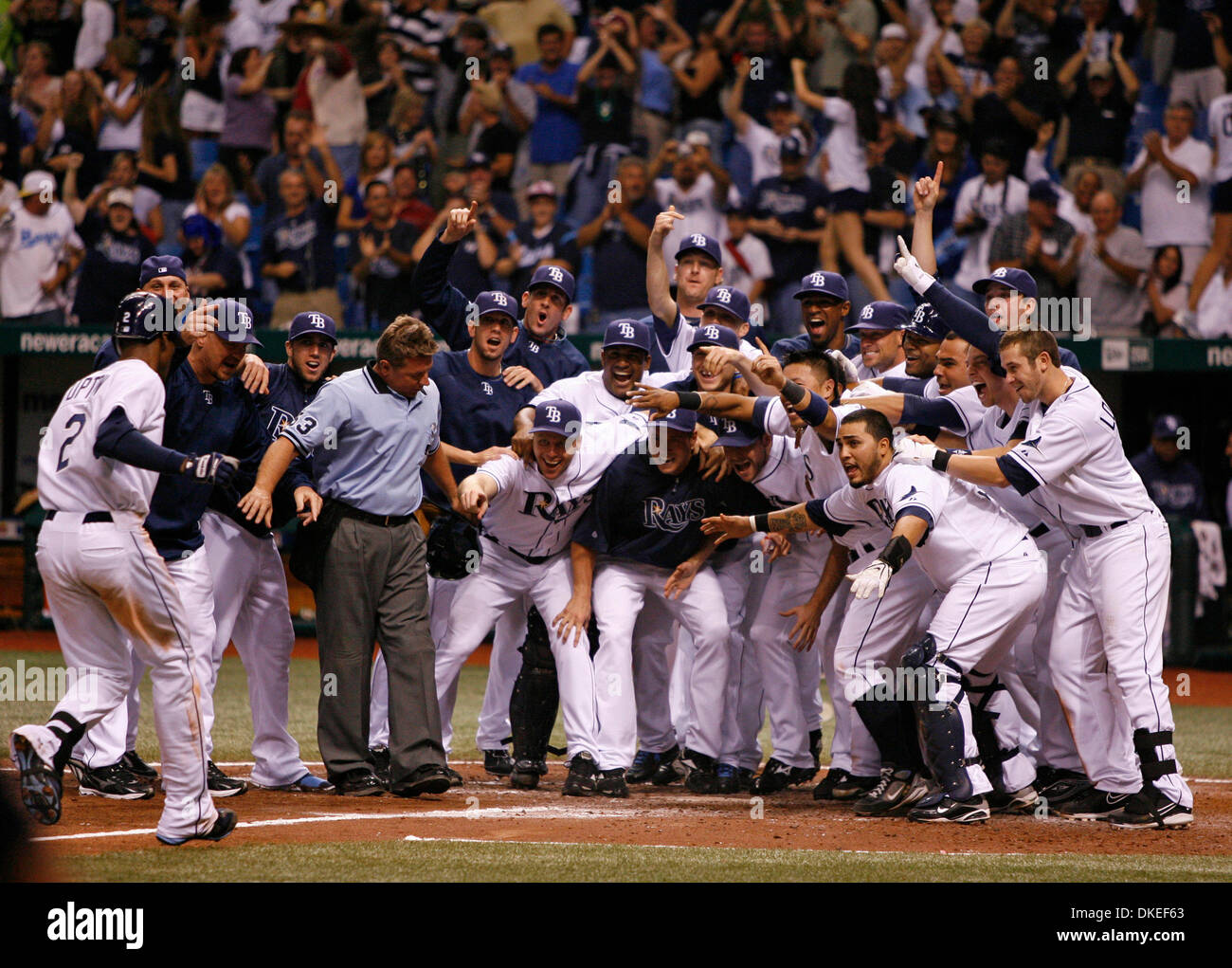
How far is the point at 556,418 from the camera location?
6.39 metres

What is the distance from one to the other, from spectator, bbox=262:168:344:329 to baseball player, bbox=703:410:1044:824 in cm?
740

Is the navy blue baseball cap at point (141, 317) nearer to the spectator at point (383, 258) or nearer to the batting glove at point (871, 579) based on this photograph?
the batting glove at point (871, 579)

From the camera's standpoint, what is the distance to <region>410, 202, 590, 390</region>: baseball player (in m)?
7.32

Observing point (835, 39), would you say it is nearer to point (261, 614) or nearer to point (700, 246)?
point (700, 246)

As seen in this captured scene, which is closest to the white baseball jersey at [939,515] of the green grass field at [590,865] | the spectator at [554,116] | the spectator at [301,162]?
the green grass field at [590,865]

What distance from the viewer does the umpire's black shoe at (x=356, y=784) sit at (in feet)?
20.4

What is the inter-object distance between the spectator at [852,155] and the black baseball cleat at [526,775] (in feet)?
19.3

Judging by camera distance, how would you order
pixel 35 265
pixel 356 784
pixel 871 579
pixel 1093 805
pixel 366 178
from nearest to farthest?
1. pixel 871 579
2. pixel 1093 805
3. pixel 356 784
4. pixel 35 265
5. pixel 366 178

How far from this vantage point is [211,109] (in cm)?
1398

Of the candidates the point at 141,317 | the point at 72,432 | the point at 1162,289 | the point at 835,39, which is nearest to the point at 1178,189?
the point at 1162,289

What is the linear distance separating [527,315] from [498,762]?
88.4 inches

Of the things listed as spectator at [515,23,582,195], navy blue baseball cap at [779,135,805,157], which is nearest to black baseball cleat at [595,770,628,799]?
navy blue baseball cap at [779,135,805,157]

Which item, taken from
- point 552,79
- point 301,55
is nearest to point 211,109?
point 301,55
